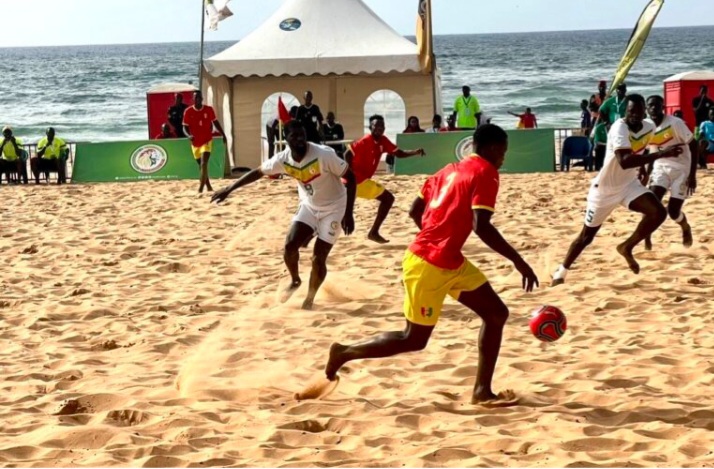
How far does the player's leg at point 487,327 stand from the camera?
5.57 m

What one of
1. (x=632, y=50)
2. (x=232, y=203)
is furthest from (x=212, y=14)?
(x=632, y=50)

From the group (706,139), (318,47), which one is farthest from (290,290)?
(706,139)

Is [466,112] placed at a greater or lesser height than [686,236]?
greater

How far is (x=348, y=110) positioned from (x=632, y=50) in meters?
5.48

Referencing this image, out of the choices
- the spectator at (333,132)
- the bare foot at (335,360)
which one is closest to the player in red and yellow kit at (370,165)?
the bare foot at (335,360)

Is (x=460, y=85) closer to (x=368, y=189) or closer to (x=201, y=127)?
(x=201, y=127)

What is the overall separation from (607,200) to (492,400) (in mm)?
3471

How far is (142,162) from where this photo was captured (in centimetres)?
1925

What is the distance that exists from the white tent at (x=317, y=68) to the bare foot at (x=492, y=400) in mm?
14275

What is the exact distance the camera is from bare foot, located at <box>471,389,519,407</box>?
5.72 metres

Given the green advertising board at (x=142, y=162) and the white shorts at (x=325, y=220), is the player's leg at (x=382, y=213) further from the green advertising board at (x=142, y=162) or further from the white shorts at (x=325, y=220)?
the green advertising board at (x=142, y=162)

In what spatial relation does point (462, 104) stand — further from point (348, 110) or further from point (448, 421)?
point (448, 421)

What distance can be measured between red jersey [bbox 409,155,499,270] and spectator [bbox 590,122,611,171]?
12.9m

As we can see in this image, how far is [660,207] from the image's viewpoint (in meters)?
8.87
